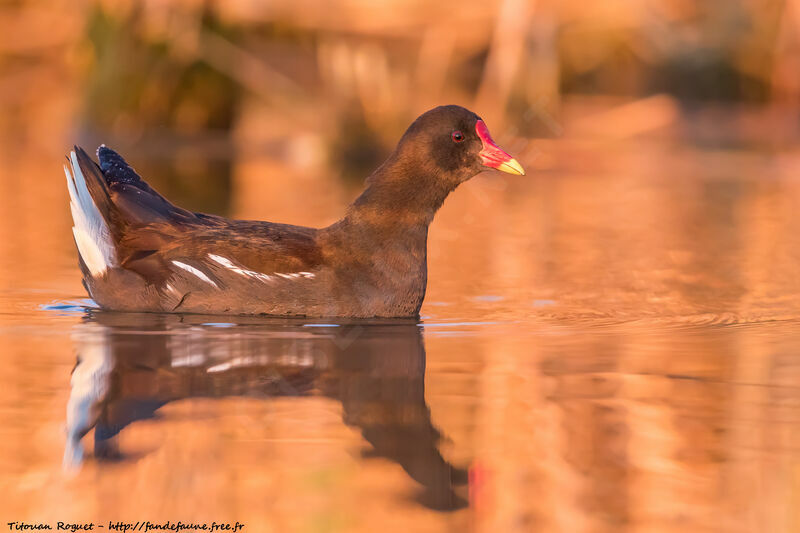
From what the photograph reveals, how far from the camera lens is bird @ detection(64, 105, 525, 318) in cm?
657

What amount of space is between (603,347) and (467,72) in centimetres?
1848

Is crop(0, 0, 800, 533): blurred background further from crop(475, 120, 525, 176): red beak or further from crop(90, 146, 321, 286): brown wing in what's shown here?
crop(475, 120, 525, 176): red beak

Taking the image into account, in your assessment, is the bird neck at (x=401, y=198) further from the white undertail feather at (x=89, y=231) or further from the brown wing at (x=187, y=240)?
the white undertail feather at (x=89, y=231)

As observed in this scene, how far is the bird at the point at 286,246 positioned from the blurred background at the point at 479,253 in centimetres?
29

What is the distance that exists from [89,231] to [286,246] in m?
1.05

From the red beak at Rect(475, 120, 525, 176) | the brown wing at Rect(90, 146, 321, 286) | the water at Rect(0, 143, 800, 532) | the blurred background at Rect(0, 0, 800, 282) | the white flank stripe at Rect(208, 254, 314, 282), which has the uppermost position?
the blurred background at Rect(0, 0, 800, 282)

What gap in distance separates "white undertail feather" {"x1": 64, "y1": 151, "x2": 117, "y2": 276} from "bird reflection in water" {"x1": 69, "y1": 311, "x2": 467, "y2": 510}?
0.27 metres

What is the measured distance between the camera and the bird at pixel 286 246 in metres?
6.57

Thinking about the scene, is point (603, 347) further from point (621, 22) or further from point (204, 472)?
point (621, 22)

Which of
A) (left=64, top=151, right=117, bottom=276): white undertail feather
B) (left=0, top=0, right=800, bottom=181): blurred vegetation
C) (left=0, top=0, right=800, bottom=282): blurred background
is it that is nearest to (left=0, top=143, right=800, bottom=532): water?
(left=64, top=151, right=117, bottom=276): white undertail feather

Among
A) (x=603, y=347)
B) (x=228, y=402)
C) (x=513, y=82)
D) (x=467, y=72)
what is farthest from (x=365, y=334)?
(x=467, y=72)

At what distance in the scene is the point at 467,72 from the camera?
24188 millimetres

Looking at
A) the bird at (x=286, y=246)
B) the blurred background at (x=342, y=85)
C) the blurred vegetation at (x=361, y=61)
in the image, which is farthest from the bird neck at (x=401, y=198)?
the blurred vegetation at (x=361, y=61)

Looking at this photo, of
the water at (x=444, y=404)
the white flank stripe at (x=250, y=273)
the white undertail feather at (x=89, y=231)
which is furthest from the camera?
the white undertail feather at (x=89, y=231)
